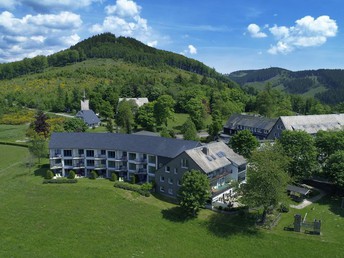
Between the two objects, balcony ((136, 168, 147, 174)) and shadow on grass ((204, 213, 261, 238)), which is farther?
balcony ((136, 168, 147, 174))

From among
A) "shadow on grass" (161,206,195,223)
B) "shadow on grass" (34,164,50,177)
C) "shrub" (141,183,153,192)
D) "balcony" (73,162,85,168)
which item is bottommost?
"shadow on grass" (161,206,195,223)

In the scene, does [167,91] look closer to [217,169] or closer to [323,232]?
[217,169]

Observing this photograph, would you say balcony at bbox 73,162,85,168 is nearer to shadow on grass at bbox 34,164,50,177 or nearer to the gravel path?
shadow on grass at bbox 34,164,50,177

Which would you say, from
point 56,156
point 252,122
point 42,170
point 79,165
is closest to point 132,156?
point 79,165

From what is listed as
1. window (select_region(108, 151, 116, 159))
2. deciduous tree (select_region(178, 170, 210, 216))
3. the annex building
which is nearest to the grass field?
deciduous tree (select_region(178, 170, 210, 216))

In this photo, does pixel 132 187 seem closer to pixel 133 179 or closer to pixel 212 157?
pixel 133 179

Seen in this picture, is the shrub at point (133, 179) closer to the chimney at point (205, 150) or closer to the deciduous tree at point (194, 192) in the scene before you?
the deciduous tree at point (194, 192)
